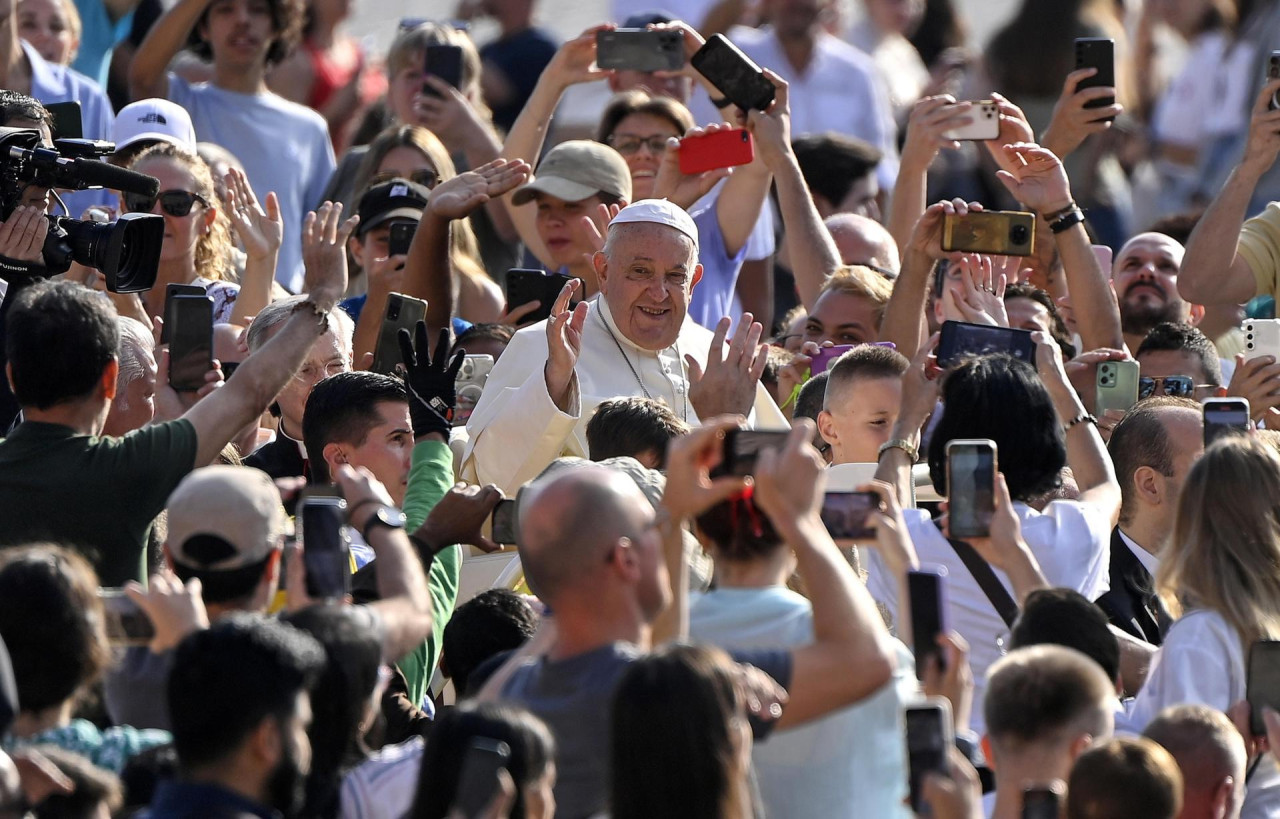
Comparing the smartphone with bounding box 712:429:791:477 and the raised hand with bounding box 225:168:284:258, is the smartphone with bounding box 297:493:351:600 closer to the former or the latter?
the smartphone with bounding box 712:429:791:477

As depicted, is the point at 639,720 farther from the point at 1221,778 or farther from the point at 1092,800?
the point at 1221,778

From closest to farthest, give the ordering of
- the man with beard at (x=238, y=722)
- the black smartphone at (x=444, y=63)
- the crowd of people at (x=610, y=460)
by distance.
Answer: the man with beard at (x=238, y=722) < the crowd of people at (x=610, y=460) < the black smartphone at (x=444, y=63)

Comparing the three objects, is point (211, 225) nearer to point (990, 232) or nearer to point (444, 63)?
point (444, 63)

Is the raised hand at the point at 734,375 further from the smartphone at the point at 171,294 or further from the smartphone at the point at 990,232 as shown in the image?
the smartphone at the point at 171,294

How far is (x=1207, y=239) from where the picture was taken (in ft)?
23.5

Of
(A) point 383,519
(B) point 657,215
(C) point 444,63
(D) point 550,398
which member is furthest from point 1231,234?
(A) point 383,519

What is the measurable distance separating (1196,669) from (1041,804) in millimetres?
1239

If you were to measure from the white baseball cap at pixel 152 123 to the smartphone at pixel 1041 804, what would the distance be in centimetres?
486

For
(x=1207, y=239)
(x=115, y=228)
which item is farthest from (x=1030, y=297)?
(x=115, y=228)

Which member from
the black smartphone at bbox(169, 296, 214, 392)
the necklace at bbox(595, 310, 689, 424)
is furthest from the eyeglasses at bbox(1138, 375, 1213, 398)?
the black smartphone at bbox(169, 296, 214, 392)

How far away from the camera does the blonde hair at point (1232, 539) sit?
4609mm

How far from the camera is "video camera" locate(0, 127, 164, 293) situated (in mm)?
5363

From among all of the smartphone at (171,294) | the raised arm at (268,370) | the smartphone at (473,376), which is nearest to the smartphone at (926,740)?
the raised arm at (268,370)

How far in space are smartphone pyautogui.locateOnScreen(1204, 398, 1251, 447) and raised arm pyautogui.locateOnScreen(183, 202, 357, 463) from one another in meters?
2.12
